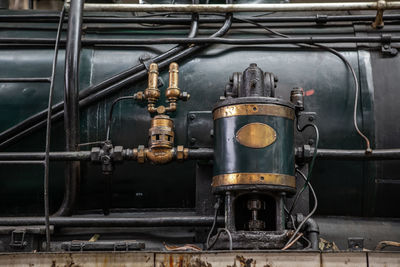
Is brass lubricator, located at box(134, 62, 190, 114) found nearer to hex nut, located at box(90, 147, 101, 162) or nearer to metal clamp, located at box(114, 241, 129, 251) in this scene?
hex nut, located at box(90, 147, 101, 162)

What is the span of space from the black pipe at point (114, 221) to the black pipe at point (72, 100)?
0.20 feet

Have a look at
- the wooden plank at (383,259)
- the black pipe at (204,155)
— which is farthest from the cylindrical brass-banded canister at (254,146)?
the wooden plank at (383,259)

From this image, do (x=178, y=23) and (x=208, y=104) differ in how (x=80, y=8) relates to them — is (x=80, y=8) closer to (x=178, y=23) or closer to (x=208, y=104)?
(x=178, y=23)

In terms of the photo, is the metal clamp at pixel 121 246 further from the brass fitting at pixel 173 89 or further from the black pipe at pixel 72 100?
the brass fitting at pixel 173 89

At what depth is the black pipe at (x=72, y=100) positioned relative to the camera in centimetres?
172

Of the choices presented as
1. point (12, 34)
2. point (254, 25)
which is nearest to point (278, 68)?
point (254, 25)

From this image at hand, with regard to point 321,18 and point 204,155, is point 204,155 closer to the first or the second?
point 204,155

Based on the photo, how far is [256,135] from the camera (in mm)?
1533

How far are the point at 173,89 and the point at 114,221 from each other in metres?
0.55

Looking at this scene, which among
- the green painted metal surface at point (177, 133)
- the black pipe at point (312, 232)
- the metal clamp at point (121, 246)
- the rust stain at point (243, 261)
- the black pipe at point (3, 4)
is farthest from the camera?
the black pipe at point (3, 4)

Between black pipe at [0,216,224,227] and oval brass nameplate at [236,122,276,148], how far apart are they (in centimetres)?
34

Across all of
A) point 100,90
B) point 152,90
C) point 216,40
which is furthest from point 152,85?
point 216,40

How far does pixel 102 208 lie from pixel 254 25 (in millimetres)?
1027

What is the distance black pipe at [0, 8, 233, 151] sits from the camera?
5.84 ft
